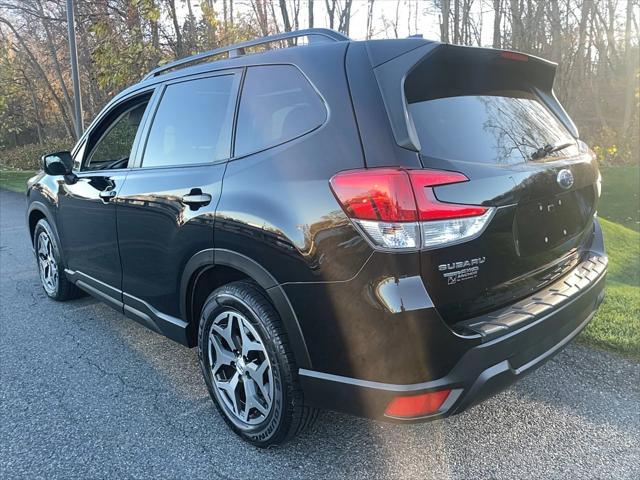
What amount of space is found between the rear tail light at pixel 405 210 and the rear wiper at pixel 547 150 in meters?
0.64

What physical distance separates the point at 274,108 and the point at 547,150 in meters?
1.35

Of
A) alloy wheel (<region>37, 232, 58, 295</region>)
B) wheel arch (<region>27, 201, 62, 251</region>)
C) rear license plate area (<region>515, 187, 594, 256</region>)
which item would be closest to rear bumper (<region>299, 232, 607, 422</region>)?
rear license plate area (<region>515, 187, 594, 256</region>)

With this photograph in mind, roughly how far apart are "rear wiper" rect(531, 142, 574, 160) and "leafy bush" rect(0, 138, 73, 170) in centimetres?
2709

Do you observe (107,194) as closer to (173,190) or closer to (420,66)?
(173,190)

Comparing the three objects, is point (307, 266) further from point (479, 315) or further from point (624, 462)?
point (624, 462)

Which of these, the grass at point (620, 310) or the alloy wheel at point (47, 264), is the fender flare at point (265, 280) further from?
the alloy wheel at point (47, 264)

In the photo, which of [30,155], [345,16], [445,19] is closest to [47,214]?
[345,16]

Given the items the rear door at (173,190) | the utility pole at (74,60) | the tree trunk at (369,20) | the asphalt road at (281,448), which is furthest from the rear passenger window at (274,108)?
the tree trunk at (369,20)

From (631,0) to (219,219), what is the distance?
26.7 metres

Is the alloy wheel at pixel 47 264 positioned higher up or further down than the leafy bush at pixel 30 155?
further down

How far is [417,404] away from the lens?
1981 mm

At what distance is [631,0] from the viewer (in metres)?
22.6

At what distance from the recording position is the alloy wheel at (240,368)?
2.48 meters

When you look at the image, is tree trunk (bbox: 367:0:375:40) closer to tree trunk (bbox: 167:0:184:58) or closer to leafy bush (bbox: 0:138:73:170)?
tree trunk (bbox: 167:0:184:58)
